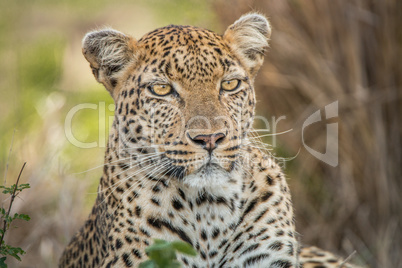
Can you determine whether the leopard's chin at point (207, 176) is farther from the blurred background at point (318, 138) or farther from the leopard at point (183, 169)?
the blurred background at point (318, 138)

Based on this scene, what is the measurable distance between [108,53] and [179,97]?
684 millimetres

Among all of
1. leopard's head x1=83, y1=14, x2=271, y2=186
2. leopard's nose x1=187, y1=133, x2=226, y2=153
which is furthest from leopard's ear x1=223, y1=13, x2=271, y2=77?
leopard's nose x1=187, y1=133, x2=226, y2=153

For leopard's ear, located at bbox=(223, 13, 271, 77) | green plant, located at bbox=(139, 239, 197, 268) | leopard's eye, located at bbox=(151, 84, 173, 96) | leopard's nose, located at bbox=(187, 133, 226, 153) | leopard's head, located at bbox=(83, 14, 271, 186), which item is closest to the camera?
green plant, located at bbox=(139, 239, 197, 268)

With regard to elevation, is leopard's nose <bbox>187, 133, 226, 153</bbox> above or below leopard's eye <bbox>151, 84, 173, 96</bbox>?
below

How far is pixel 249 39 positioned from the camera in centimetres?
Answer: 557

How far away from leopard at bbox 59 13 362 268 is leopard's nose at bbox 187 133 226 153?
0.10 meters

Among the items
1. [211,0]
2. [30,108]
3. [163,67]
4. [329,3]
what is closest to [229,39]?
[163,67]

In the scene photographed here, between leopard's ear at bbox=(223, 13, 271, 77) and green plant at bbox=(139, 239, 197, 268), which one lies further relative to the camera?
leopard's ear at bbox=(223, 13, 271, 77)

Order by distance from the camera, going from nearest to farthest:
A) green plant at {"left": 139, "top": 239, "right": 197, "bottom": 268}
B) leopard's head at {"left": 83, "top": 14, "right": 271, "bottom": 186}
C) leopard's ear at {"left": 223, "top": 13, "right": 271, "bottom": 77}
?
green plant at {"left": 139, "top": 239, "right": 197, "bottom": 268} < leopard's head at {"left": 83, "top": 14, "right": 271, "bottom": 186} < leopard's ear at {"left": 223, "top": 13, "right": 271, "bottom": 77}

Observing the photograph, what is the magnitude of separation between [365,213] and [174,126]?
11.6 feet

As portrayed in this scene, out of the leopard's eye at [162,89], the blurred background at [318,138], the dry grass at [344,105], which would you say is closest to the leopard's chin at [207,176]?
the leopard's eye at [162,89]

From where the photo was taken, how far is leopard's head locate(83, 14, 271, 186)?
186 inches

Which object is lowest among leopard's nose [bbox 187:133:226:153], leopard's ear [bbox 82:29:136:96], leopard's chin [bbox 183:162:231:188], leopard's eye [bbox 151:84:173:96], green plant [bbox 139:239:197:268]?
green plant [bbox 139:239:197:268]

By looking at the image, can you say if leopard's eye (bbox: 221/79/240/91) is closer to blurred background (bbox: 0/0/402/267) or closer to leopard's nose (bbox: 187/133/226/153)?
leopard's nose (bbox: 187/133/226/153)
